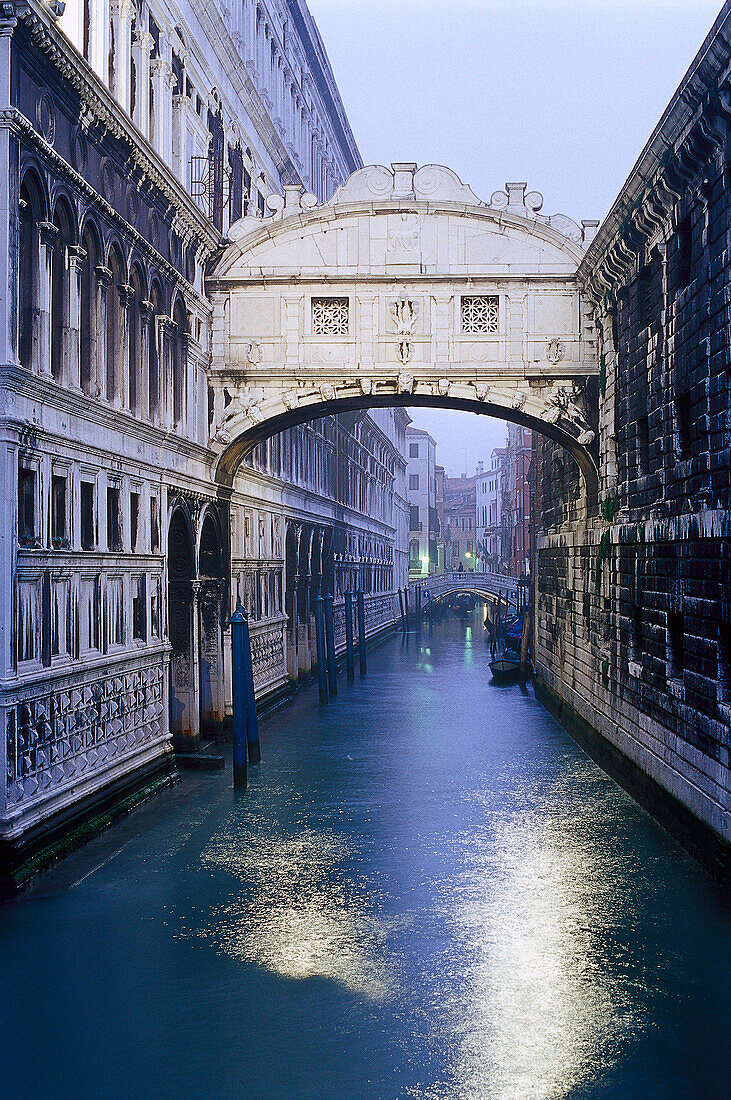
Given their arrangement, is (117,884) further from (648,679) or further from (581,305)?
(581,305)

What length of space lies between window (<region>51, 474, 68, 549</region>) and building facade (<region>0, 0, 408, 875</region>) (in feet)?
0.08

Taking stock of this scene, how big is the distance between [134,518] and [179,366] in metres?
2.96

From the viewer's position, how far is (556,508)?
2053cm

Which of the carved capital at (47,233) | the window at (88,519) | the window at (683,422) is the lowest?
the window at (88,519)

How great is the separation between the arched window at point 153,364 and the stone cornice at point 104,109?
121 cm

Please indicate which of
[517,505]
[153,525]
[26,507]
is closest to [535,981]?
[26,507]

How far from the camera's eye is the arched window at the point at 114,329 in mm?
11656

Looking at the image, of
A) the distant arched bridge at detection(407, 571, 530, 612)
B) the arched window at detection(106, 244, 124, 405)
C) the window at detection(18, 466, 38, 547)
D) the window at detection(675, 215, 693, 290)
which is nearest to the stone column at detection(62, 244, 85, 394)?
the arched window at detection(106, 244, 124, 405)

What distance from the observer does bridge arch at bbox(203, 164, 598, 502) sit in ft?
51.9

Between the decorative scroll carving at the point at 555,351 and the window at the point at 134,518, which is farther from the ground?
the decorative scroll carving at the point at 555,351

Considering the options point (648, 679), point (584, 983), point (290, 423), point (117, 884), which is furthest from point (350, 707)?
point (584, 983)

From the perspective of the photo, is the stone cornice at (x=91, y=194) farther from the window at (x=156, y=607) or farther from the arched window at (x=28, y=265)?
the window at (x=156, y=607)

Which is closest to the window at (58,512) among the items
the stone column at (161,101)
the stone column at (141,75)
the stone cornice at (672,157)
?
the stone column at (141,75)

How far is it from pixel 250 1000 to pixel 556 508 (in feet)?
47.9
